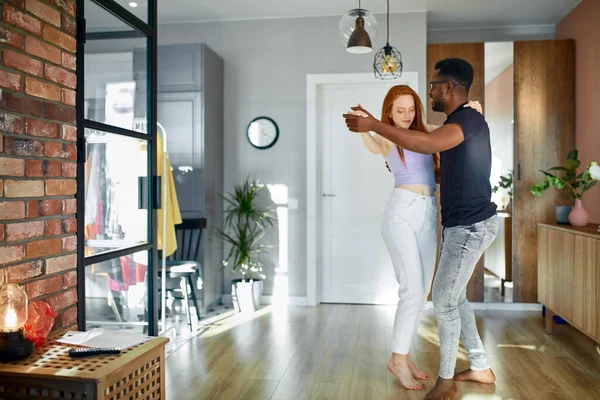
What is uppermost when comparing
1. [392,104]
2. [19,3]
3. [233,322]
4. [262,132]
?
[19,3]

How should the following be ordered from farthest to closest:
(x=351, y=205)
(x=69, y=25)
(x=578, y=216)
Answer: (x=351, y=205) → (x=578, y=216) → (x=69, y=25)

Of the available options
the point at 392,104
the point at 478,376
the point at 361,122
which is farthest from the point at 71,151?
the point at 478,376

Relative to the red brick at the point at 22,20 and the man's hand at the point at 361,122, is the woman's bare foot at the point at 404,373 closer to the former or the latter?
the man's hand at the point at 361,122

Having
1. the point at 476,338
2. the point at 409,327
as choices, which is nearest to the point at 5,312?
the point at 409,327

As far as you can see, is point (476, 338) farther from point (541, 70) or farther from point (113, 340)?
point (541, 70)

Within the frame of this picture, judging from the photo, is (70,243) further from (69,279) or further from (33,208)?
(33,208)

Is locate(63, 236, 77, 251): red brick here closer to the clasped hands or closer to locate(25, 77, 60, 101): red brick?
locate(25, 77, 60, 101): red brick

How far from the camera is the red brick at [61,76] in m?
2.17

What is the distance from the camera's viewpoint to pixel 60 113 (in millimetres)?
2227

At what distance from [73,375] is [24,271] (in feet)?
1.75

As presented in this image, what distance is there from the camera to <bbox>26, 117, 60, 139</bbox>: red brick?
6.75ft

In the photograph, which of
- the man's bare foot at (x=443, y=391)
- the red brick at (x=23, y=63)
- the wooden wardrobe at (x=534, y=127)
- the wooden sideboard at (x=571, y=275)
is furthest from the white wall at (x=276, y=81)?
the red brick at (x=23, y=63)

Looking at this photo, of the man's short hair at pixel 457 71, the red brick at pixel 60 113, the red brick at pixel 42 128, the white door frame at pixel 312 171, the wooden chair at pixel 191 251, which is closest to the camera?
the red brick at pixel 42 128

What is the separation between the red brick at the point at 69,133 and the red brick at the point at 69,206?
243 mm
